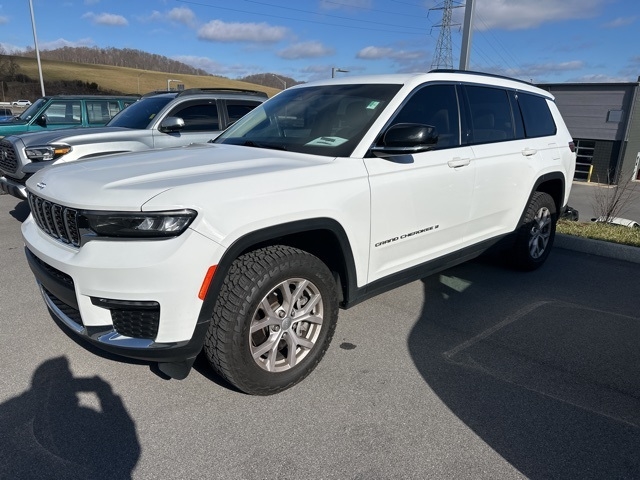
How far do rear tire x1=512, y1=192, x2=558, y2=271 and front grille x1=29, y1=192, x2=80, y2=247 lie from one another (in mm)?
3990

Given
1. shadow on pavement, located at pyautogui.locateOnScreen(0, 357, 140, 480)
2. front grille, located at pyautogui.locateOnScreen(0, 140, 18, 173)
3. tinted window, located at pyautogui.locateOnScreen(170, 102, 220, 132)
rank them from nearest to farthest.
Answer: shadow on pavement, located at pyautogui.locateOnScreen(0, 357, 140, 480) < front grille, located at pyautogui.locateOnScreen(0, 140, 18, 173) < tinted window, located at pyautogui.locateOnScreen(170, 102, 220, 132)

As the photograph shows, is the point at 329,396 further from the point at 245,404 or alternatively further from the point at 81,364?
the point at 81,364

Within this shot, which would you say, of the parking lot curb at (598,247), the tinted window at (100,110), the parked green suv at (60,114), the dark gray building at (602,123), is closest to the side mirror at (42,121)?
the parked green suv at (60,114)

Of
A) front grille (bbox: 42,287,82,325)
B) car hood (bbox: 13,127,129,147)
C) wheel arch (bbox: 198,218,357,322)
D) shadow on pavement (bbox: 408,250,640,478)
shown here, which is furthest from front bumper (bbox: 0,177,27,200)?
shadow on pavement (bbox: 408,250,640,478)

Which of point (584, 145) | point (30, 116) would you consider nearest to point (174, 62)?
point (584, 145)

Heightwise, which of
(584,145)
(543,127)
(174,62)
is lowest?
(584,145)

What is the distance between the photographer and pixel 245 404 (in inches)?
111

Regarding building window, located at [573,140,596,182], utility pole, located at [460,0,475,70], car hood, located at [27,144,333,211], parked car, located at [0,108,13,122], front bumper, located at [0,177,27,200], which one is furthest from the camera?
building window, located at [573,140,596,182]

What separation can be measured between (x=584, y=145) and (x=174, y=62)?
106 m

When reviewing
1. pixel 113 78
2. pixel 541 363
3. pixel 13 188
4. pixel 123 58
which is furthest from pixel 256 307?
pixel 123 58

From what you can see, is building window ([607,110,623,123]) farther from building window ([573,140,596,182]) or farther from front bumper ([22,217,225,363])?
front bumper ([22,217,225,363])

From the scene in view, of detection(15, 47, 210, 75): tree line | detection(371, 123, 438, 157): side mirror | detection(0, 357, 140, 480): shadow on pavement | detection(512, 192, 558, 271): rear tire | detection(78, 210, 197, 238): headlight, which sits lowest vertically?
detection(0, 357, 140, 480): shadow on pavement

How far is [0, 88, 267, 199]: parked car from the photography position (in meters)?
6.38

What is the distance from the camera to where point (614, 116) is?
81.9 ft
